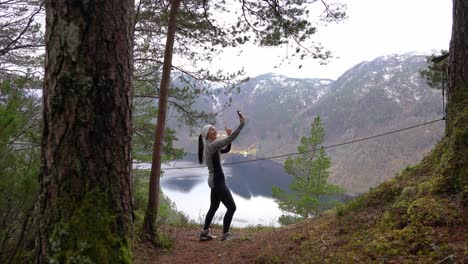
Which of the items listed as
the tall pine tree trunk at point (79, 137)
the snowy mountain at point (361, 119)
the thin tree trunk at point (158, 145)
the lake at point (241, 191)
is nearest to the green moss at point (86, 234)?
the tall pine tree trunk at point (79, 137)

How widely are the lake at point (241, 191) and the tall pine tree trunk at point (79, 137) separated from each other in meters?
17.2

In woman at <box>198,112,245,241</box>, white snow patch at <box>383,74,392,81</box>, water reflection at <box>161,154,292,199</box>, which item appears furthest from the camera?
white snow patch at <box>383,74,392,81</box>

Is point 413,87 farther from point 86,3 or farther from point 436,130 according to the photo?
point 86,3

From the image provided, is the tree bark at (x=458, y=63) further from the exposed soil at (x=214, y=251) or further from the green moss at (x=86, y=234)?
the green moss at (x=86, y=234)

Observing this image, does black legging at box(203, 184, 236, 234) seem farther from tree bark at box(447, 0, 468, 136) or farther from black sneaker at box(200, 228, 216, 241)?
tree bark at box(447, 0, 468, 136)

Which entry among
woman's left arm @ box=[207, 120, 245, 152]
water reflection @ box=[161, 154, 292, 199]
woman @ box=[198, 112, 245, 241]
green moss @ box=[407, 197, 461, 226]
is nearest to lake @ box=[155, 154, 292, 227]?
water reflection @ box=[161, 154, 292, 199]

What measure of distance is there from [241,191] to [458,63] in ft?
152

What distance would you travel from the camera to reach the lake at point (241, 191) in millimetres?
30834

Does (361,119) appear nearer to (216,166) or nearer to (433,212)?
(216,166)

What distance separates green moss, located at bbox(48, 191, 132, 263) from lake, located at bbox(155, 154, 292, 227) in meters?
17.2

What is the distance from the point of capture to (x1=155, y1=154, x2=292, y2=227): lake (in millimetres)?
30834

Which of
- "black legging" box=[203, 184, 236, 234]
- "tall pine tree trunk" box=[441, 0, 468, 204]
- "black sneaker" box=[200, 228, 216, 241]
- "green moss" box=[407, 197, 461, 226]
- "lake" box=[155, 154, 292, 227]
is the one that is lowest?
"lake" box=[155, 154, 292, 227]

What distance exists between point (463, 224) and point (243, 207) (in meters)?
35.0

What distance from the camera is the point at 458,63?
348cm
